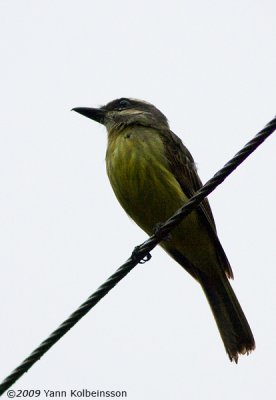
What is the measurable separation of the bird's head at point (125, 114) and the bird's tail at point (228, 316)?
5.48ft

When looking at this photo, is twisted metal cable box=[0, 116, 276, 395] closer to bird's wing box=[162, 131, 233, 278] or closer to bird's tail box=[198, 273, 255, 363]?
bird's wing box=[162, 131, 233, 278]

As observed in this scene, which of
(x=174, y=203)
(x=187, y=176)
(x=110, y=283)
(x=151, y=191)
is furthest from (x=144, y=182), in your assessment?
(x=110, y=283)

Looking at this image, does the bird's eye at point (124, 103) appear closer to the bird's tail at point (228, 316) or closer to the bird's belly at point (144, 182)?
the bird's belly at point (144, 182)

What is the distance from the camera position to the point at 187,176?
6.75 m

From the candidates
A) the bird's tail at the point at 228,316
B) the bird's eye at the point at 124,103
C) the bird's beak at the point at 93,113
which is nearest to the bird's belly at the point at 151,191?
the bird's tail at the point at 228,316

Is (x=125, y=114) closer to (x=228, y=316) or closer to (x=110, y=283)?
(x=228, y=316)

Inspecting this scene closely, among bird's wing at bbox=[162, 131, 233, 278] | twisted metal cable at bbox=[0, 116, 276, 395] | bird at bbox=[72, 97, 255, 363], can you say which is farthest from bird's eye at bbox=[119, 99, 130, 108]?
twisted metal cable at bbox=[0, 116, 276, 395]

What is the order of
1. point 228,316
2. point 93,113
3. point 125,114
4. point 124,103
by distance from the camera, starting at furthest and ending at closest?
point 124,103 < point 93,113 < point 125,114 < point 228,316

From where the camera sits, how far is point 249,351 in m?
6.57

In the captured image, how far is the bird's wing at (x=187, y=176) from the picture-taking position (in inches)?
259

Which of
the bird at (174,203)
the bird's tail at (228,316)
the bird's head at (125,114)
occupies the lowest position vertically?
the bird's tail at (228,316)

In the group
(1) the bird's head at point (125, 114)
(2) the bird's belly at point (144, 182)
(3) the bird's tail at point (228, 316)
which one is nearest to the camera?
(2) the bird's belly at point (144, 182)

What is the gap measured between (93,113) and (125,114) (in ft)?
1.61

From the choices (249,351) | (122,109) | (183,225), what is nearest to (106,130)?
(122,109)
